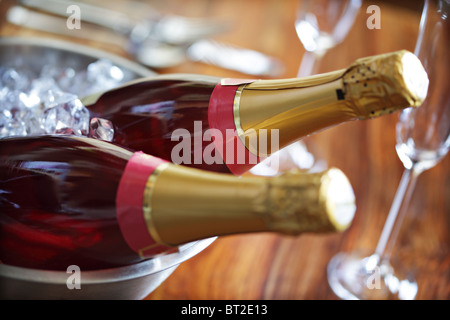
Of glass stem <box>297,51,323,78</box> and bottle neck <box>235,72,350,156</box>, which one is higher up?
glass stem <box>297,51,323,78</box>

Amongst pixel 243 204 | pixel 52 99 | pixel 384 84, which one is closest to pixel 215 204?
pixel 243 204

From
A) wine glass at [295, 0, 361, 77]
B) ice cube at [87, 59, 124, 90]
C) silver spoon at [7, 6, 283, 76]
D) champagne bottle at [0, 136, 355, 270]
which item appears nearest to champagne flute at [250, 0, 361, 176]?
wine glass at [295, 0, 361, 77]

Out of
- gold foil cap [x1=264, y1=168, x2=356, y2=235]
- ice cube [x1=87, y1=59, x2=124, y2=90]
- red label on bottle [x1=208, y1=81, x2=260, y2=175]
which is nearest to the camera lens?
gold foil cap [x1=264, y1=168, x2=356, y2=235]

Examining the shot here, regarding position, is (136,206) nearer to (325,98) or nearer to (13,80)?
(325,98)

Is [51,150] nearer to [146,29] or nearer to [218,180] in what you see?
[218,180]

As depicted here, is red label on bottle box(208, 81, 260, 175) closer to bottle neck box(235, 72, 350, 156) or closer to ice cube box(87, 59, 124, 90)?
bottle neck box(235, 72, 350, 156)

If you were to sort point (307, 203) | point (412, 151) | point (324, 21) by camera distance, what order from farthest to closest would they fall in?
point (324, 21) → point (412, 151) → point (307, 203)

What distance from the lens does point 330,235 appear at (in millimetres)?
566

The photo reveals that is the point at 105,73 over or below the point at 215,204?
over

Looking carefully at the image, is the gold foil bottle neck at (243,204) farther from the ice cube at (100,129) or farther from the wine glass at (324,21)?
the wine glass at (324,21)

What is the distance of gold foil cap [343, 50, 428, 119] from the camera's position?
0.96 ft

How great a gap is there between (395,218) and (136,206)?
33cm

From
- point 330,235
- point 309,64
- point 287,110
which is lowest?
point 330,235

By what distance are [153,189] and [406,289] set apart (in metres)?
0.35
